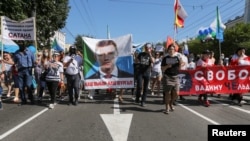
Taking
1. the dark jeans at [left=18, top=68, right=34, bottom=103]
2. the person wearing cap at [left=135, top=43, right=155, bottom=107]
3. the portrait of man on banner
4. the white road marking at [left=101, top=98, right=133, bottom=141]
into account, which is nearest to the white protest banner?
the dark jeans at [left=18, top=68, right=34, bottom=103]

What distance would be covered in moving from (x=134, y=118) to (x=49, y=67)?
3.87m

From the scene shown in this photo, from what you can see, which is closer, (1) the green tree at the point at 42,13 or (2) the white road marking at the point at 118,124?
(2) the white road marking at the point at 118,124

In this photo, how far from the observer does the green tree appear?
19.0 meters

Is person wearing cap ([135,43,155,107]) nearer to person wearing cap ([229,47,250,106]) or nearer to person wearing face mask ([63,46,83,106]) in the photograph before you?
person wearing face mask ([63,46,83,106])

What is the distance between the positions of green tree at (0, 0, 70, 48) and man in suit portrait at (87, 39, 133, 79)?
721 cm

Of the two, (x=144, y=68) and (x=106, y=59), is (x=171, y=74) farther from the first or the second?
(x=106, y=59)

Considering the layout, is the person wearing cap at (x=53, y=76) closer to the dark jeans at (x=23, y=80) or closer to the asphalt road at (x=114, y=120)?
the asphalt road at (x=114, y=120)

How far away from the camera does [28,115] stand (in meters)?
10.5

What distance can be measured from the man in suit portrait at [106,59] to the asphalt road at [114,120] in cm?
90

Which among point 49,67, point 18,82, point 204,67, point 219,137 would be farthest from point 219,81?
point 219,137

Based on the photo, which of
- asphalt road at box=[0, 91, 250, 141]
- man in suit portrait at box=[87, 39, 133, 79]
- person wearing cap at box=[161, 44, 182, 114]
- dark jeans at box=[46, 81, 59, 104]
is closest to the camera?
asphalt road at box=[0, 91, 250, 141]

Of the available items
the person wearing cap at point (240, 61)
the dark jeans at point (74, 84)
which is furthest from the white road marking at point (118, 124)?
the person wearing cap at point (240, 61)

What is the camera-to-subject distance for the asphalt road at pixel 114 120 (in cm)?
792

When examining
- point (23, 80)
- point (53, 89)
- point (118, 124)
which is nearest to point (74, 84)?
point (53, 89)
